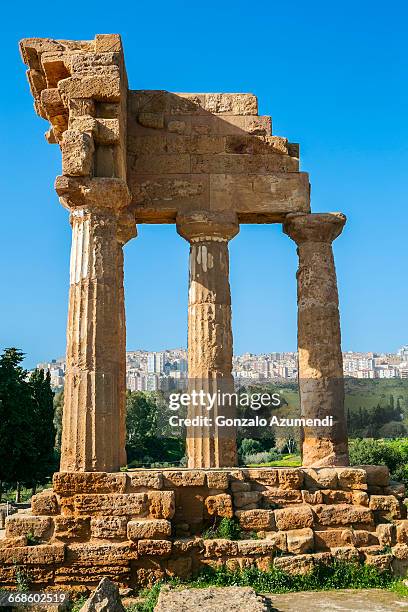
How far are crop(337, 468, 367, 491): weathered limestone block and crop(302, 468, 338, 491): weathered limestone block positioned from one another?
0.44ft

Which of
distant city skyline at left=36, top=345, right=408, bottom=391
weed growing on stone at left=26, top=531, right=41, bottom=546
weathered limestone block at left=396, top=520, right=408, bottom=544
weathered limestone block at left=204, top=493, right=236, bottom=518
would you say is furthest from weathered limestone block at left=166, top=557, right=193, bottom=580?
distant city skyline at left=36, top=345, right=408, bottom=391

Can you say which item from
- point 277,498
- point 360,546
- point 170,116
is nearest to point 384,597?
point 360,546

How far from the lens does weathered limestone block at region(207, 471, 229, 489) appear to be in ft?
41.7

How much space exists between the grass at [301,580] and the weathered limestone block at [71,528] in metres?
1.53

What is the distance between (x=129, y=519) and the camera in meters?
12.0

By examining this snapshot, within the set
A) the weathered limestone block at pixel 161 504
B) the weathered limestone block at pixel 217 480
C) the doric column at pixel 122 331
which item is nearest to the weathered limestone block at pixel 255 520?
the weathered limestone block at pixel 217 480

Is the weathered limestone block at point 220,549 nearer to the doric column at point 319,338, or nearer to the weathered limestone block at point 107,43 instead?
the doric column at point 319,338

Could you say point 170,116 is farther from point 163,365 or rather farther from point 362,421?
point 163,365

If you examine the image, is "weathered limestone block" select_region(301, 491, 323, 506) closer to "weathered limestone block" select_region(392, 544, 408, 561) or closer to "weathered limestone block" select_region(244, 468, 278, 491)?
"weathered limestone block" select_region(244, 468, 278, 491)

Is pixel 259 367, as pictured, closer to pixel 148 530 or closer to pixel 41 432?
pixel 41 432

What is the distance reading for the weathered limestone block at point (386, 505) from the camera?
43.5 ft

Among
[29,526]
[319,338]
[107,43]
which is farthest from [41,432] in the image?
[107,43]

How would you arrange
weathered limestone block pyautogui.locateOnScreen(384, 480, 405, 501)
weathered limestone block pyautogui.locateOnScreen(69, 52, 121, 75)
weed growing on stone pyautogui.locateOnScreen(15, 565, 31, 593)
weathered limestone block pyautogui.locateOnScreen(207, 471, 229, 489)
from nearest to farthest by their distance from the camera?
weed growing on stone pyautogui.locateOnScreen(15, 565, 31, 593), weathered limestone block pyautogui.locateOnScreen(207, 471, 229, 489), weathered limestone block pyautogui.locateOnScreen(384, 480, 405, 501), weathered limestone block pyautogui.locateOnScreen(69, 52, 121, 75)

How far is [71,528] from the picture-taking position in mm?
11906
